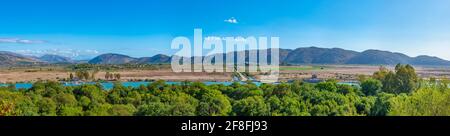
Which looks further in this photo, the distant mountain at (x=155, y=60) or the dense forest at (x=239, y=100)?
the distant mountain at (x=155, y=60)

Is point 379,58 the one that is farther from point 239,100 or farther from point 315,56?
point 239,100

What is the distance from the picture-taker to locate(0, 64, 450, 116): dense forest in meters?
14.6

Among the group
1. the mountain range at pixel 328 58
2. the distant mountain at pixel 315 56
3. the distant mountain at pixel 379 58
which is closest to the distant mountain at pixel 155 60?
the mountain range at pixel 328 58

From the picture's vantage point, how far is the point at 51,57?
6825 centimetres

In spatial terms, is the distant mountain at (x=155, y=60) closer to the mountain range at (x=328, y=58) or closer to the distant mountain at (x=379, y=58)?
the mountain range at (x=328, y=58)

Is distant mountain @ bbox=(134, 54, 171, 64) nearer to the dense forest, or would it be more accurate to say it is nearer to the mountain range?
the mountain range

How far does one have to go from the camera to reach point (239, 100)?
22.2 m

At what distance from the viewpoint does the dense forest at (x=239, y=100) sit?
14.6 metres
